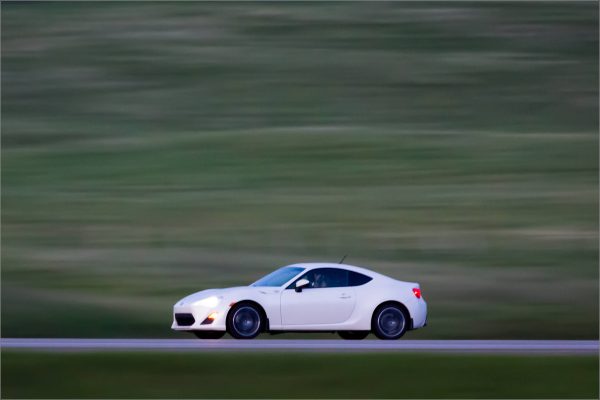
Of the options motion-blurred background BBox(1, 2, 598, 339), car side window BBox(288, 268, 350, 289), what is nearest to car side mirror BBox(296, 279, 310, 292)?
car side window BBox(288, 268, 350, 289)

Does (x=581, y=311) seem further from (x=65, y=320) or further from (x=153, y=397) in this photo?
(x=153, y=397)

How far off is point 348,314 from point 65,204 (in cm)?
854

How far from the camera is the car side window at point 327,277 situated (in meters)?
11.5

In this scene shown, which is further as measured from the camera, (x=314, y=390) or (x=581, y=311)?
(x=581, y=311)

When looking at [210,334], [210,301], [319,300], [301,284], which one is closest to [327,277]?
[319,300]

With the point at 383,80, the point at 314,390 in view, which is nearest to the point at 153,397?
the point at 314,390

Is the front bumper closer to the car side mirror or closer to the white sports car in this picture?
the white sports car

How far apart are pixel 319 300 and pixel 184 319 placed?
65.8 inches

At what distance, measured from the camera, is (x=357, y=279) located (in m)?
11.6

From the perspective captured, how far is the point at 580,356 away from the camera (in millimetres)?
9195

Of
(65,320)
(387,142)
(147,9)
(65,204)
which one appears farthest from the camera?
(147,9)

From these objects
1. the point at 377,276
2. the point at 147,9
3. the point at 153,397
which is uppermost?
the point at 147,9

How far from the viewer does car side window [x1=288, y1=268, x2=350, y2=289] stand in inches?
455

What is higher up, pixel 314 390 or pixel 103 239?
pixel 103 239
